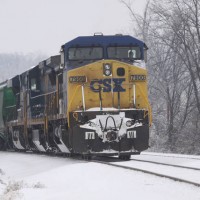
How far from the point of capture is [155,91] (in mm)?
33062

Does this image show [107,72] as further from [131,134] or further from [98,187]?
[98,187]

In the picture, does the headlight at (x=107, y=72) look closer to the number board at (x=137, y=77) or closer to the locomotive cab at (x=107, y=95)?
the locomotive cab at (x=107, y=95)

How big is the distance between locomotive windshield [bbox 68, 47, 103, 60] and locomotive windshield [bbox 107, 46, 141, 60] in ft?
1.33

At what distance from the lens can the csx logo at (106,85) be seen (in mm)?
14992

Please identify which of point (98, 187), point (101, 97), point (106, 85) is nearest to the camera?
point (98, 187)

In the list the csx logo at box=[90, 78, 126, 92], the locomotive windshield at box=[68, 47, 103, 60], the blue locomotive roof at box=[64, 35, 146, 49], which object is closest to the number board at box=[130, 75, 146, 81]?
the csx logo at box=[90, 78, 126, 92]

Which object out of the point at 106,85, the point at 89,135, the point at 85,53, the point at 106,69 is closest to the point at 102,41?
the point at 85,53

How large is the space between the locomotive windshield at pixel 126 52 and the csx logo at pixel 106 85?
795 millimetres

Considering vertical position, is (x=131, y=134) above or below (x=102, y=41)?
below

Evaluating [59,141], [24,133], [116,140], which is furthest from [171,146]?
[116,140]

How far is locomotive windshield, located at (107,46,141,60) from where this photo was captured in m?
15.5

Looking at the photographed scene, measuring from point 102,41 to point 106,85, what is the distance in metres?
1.35

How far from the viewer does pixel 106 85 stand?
15047 millimetres

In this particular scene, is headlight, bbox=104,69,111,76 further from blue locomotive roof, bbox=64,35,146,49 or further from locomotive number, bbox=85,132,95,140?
locomotive number, bbox=85,132,95,140
